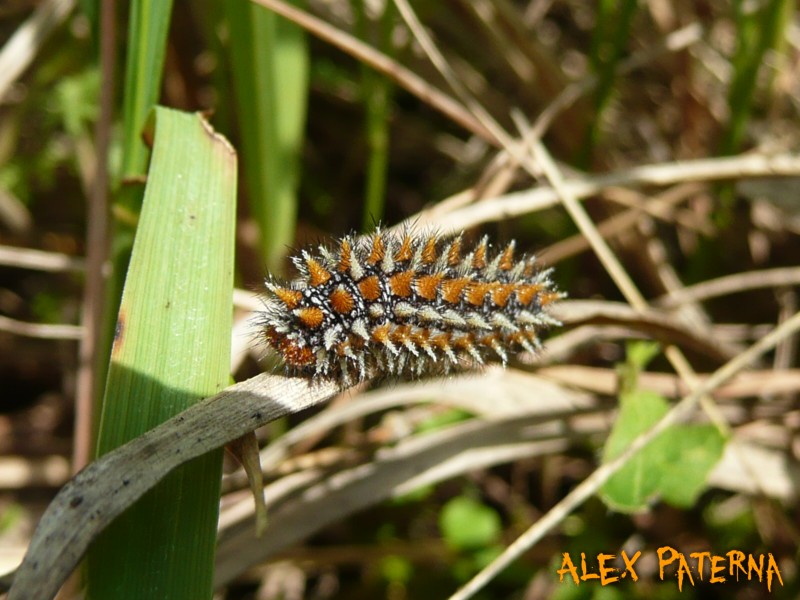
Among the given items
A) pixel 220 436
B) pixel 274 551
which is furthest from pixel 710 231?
pixel 220 436

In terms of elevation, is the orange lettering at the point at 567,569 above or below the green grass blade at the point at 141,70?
below

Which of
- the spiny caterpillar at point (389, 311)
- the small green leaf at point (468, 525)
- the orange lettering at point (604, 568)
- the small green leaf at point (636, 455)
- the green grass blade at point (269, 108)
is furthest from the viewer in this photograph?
the small green leaf at point (468, 525)

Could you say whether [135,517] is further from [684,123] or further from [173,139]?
[684,123]

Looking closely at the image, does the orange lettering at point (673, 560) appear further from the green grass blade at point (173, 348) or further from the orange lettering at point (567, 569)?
the green grass blade at point (173, 348)

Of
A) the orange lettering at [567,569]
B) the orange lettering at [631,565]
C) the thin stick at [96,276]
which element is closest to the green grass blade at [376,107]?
the thin stick at [96,276]

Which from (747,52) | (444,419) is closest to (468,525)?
(444,419)

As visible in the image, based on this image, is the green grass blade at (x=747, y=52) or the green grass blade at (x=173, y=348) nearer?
the green grass blade at (x=173, y=348)

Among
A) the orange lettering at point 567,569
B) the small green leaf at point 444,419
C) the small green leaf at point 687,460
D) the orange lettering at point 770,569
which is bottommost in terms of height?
the orange lettering at point 770,569

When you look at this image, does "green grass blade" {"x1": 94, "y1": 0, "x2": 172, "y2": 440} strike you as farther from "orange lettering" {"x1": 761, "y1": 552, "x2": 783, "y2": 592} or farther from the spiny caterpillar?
"orange lettering" {"x1": 761, "y1": 552, "x2": 783, "y2": 592}
